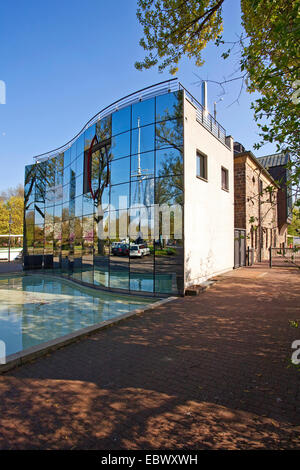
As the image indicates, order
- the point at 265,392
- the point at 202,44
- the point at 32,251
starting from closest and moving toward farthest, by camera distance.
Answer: the point at 265,392 < the point at 202,44 < the point at 32,251

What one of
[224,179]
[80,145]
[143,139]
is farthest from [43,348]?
[80,145]

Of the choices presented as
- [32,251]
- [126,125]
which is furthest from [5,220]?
[126,125]

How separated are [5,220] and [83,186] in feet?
106

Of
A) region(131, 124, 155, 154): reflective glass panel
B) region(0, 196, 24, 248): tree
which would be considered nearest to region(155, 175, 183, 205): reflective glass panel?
region(131, 124, 155, 154): reflective glass panel

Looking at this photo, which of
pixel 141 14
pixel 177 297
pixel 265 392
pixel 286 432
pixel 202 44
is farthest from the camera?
pixel 177 297

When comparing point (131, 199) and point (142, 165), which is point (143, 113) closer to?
point (142, 165)

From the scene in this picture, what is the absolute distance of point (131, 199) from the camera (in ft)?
37.5

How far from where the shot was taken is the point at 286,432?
254 cm

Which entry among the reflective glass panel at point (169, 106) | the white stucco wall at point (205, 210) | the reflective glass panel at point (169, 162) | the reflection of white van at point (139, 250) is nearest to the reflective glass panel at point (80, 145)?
the reflective glass panel at point (169, 106)

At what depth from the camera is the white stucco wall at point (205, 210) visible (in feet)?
33.5

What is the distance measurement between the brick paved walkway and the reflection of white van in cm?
506

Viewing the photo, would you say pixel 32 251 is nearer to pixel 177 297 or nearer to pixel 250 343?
pixel 177 297

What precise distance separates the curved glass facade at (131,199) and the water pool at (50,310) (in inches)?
45.0

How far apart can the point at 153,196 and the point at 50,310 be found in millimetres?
5791
